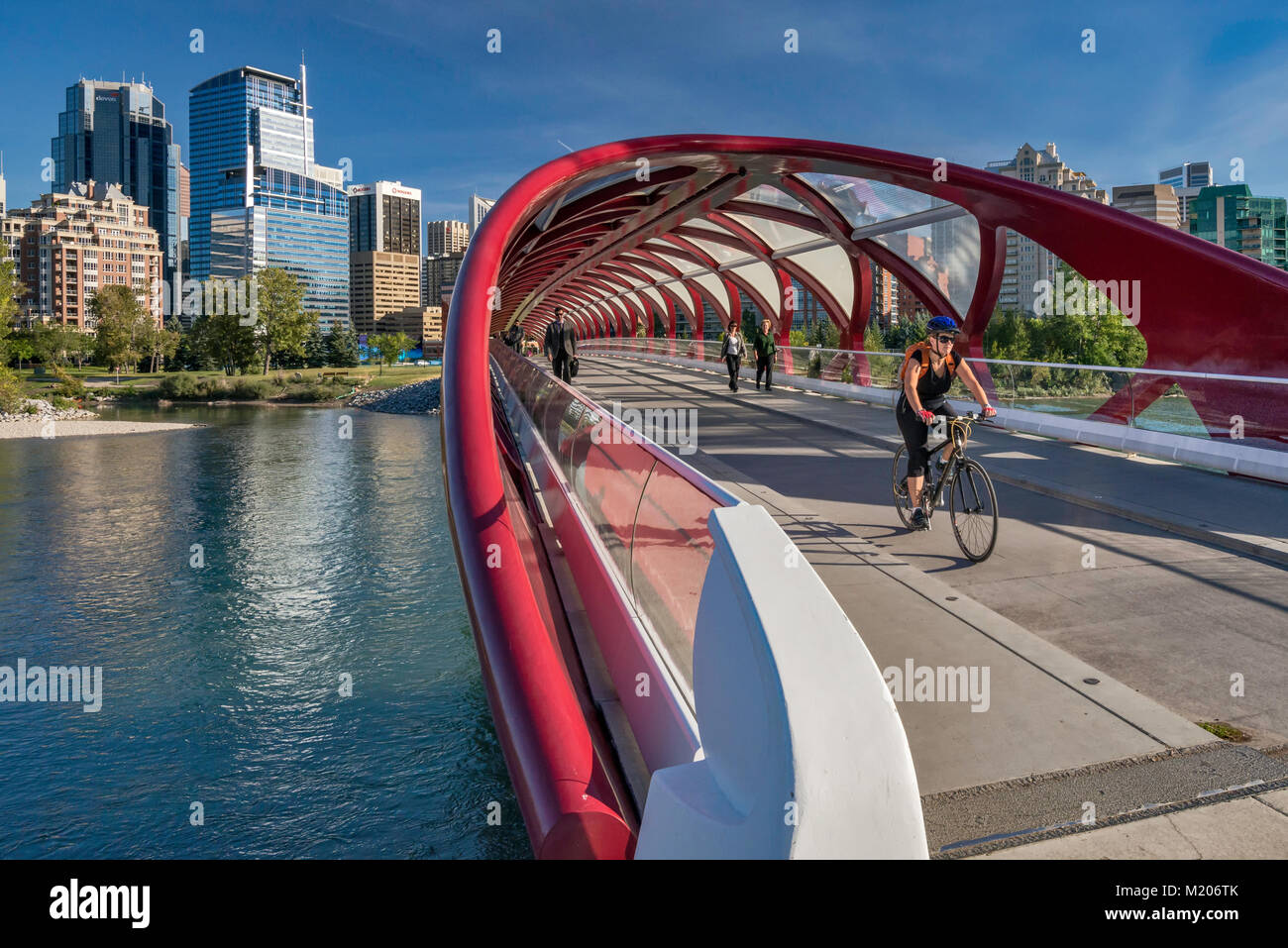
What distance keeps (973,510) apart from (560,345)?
1375cm

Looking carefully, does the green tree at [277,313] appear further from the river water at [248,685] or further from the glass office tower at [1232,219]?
the glass office tower at [1232,219]

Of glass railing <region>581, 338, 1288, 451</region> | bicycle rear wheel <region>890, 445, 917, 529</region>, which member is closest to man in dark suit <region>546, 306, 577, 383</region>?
glass railing <region>581, 338, 1288, 451</region>

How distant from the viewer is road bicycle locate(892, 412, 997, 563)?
6488mm

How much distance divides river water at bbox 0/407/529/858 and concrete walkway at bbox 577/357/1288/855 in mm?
2583

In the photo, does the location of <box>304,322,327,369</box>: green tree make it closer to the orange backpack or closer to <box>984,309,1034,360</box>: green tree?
<box>984,309,1034,360</box>: green tree

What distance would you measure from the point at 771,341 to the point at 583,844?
19.3 metres

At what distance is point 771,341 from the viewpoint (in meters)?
21.6

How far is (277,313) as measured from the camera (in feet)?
272

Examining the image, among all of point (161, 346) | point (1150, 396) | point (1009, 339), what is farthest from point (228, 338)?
point (1150, 396)

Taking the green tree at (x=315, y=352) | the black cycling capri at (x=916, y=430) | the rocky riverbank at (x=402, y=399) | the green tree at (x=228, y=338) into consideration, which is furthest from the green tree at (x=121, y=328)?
the black cycling capri at (x=916, y=430)

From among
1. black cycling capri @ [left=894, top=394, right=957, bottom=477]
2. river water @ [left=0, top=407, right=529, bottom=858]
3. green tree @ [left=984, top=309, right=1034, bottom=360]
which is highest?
green tree @ [left=984, top=309, right=1034, bottom=360]

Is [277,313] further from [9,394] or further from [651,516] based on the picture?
[651,516]

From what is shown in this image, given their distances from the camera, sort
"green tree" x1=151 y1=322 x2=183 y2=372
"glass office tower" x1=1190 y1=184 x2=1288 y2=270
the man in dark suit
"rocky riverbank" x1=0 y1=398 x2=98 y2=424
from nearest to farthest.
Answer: the man in dark suit, "rocky riverbank" x1=0 y1=398 x2=98 y2=424, "green tree" x1=151 y1=322 x2=183 y2=372, "glass office tower" x1=1190 y1=184 x2=1288 y2=270
